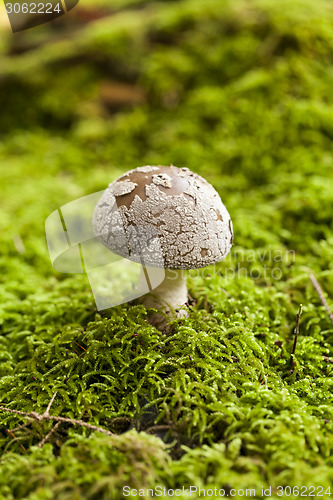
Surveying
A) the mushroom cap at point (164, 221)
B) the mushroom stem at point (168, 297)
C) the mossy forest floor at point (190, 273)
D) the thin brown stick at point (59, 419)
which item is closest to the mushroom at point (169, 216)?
the mushroom cap at point (164, 221)

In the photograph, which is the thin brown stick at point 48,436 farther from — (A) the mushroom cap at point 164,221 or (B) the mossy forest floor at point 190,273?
(A) the mushroom cap at point 164,221

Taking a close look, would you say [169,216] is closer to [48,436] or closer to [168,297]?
[168,297]

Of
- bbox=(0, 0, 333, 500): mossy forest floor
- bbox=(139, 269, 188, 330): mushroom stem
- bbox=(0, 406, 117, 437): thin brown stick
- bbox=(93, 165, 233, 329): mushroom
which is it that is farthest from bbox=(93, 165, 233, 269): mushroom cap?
bbox=(0, 406, 117, 437): thin brown stick

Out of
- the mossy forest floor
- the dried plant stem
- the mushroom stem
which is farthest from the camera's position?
the mushroom stem

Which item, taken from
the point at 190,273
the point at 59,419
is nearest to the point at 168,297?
the point at 190,273

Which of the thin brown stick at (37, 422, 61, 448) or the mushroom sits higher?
the mushroom

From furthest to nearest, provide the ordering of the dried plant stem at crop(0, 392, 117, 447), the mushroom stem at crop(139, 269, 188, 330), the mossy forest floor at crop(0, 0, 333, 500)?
the mushroom stem at crop(139, 269, 188, 330)
the dried plant stem at crop(0, 392, 117, 447)
the mossy forest floor at crop(0, 0, 333, 500)

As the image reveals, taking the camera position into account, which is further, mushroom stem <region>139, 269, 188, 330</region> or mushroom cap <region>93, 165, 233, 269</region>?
mushroom stem <region>139, 269, 188, 330</region>

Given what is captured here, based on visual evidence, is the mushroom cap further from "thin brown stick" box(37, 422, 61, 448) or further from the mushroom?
"thin brown stick" box(37, 422, 61, 448)
